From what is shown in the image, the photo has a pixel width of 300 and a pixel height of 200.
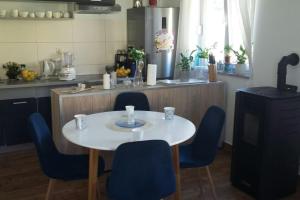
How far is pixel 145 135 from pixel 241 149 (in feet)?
3.48

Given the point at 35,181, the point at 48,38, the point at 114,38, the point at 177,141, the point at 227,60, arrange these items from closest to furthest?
1. the point at 177,141
2. the point at 35,181
3. the point at 227,60
4. the point at 48,38
5. the point at 114,38

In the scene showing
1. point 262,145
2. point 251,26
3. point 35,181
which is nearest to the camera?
point 262,145

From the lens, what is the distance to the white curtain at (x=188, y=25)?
13.7 feet

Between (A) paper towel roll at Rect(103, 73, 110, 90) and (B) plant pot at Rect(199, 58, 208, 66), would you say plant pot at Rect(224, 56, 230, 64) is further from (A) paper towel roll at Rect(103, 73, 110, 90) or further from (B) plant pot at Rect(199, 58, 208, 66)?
(A) paper towel roll at Rect(103, 73, 110, 90)

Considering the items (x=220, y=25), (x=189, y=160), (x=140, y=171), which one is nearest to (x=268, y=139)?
(x=189, y=160)

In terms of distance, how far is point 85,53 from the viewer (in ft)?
15.0

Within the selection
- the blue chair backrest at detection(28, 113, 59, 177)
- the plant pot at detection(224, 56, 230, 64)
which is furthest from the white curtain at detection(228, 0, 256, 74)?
the blue chair backrest at detection(28, 113, 59, 177)

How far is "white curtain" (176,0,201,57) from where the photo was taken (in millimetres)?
4176

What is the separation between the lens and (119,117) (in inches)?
103

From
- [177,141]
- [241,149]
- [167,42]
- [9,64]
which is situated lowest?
[241,149]

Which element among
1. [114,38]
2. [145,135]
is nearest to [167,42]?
[114,38]

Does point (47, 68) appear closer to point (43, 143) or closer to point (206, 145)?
point (43, 143)

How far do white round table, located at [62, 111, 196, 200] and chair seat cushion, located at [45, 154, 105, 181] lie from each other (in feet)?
0.34

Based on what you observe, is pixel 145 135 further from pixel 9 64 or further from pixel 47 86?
pixel 9 64
